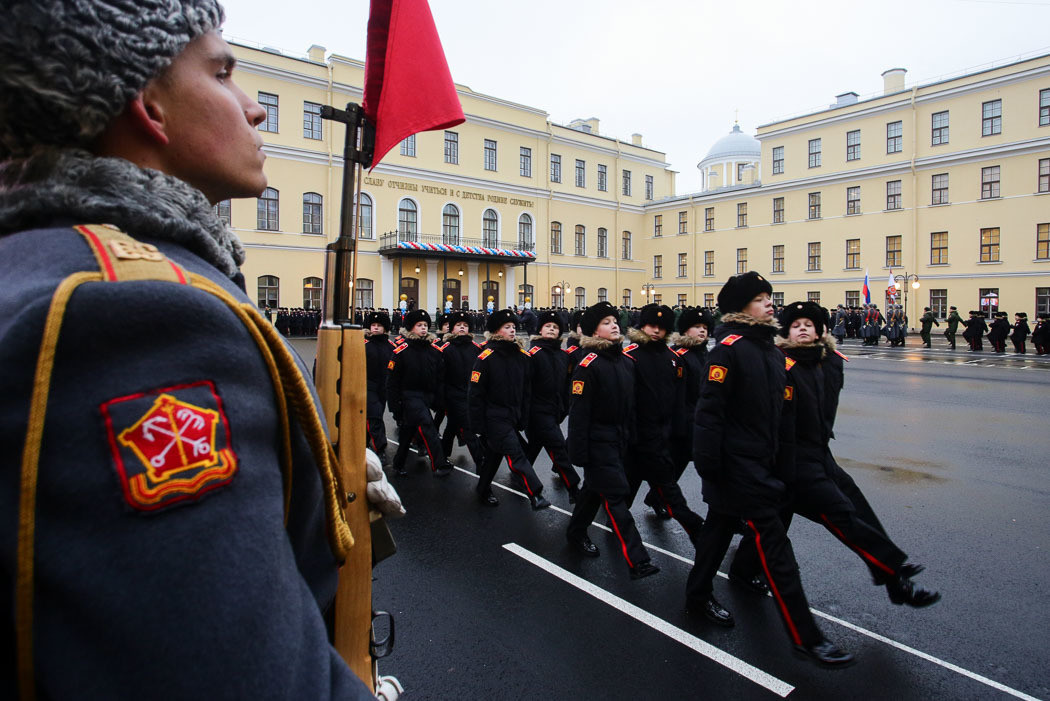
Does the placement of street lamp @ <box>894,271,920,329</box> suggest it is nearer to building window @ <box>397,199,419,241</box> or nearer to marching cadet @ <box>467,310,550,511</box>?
building window @ <box>397,199,419,241</box>

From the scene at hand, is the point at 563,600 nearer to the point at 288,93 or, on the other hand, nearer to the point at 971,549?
the point at 971,549

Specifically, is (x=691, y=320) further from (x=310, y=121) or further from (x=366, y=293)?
(x=310, y=121)

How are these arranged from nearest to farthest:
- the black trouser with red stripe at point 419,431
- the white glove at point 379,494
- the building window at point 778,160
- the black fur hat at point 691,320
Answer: the white glove at point 379,494 → the black fur hat at point 691,320 → the black trouser with red stripe at point 419,431 → the building window at point 778,160

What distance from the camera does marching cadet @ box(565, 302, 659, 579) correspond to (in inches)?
189

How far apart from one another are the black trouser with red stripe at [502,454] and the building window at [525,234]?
36401 millimetres

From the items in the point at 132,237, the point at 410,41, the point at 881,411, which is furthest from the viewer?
the point at 881,411

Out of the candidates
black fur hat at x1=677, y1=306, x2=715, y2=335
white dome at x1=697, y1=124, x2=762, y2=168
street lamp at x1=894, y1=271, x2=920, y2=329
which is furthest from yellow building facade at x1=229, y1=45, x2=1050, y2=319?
black fur hat at x1=677, y1=306, x2=715, y2=335

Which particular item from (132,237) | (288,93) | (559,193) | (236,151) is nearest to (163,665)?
(132,237)

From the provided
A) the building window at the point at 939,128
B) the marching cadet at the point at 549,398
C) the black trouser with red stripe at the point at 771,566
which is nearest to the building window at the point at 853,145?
the building window at the point at 939,128

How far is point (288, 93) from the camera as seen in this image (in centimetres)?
3309

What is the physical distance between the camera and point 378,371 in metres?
8.62

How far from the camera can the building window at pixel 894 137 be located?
37.1m

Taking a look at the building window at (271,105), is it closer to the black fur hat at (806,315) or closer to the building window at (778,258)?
the building window at (778,258)

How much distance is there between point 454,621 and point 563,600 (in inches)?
29.8
